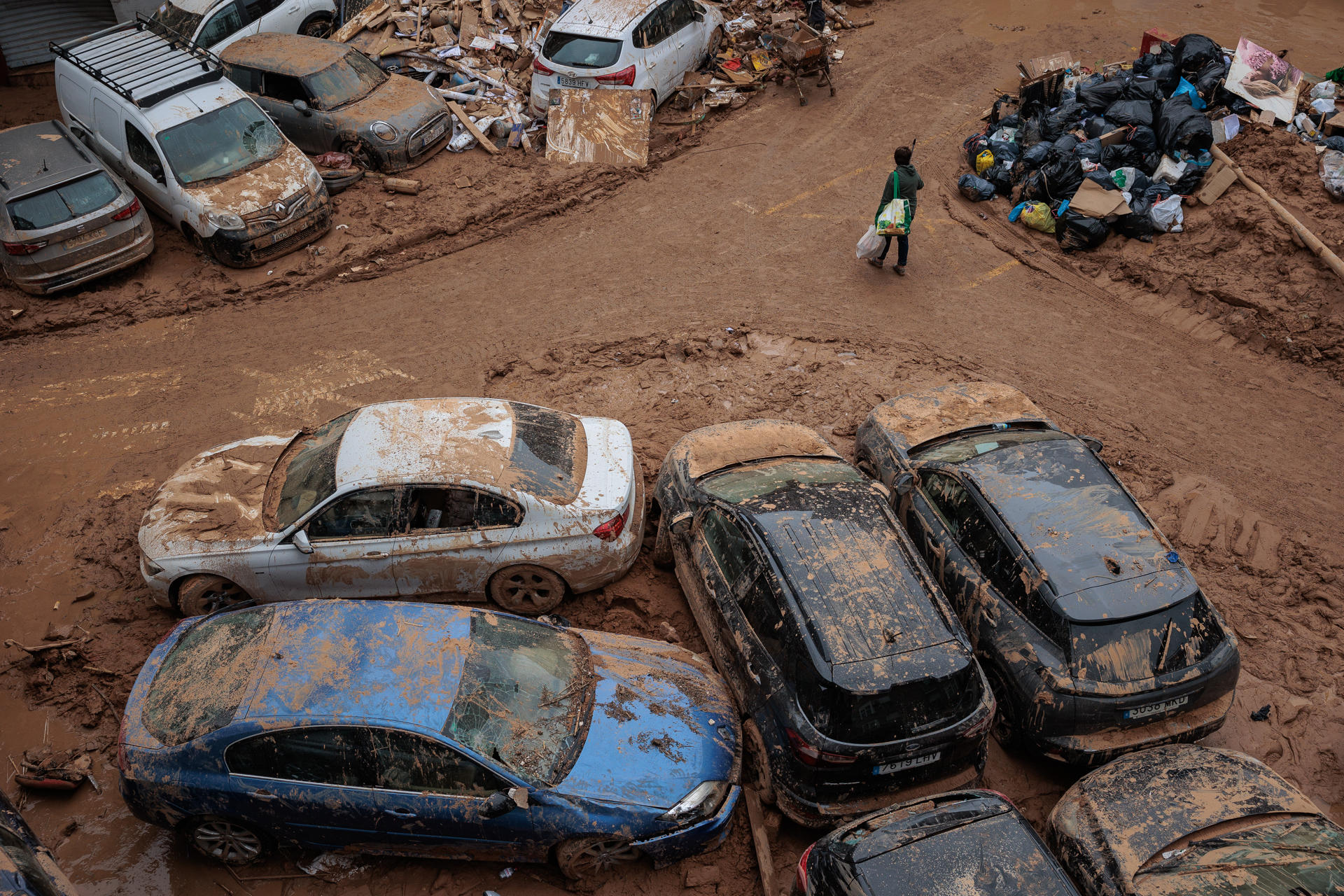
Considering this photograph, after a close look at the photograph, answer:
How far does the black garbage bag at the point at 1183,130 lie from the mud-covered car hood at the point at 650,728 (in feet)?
32.8

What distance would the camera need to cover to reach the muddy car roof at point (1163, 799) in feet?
17.0

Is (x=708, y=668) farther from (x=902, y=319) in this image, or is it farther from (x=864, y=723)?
(x=902, y=319)

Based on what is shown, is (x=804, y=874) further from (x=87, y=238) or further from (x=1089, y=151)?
(x=1089, y=151)

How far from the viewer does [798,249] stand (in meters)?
11.0

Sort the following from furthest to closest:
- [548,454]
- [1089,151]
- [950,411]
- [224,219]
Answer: [1089,151] → [224,219] → [950,411] → [548,454]

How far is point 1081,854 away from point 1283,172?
9.92m

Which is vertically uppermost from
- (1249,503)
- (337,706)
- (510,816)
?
(337,706)

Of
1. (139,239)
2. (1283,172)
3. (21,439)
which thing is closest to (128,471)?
(21,439)

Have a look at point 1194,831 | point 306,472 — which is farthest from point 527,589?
point 1194,831

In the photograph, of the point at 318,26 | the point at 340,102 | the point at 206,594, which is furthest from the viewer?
the point at 318,26

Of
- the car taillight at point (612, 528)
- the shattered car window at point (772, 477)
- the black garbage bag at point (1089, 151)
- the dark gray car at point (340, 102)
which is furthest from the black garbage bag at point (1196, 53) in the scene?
the car taillight at point (612, 528)

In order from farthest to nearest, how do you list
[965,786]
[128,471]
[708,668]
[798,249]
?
[798,249] → [128,471] → [708,668] → [965,786]

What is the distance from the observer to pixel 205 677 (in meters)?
5.32

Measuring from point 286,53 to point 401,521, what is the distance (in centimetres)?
925
